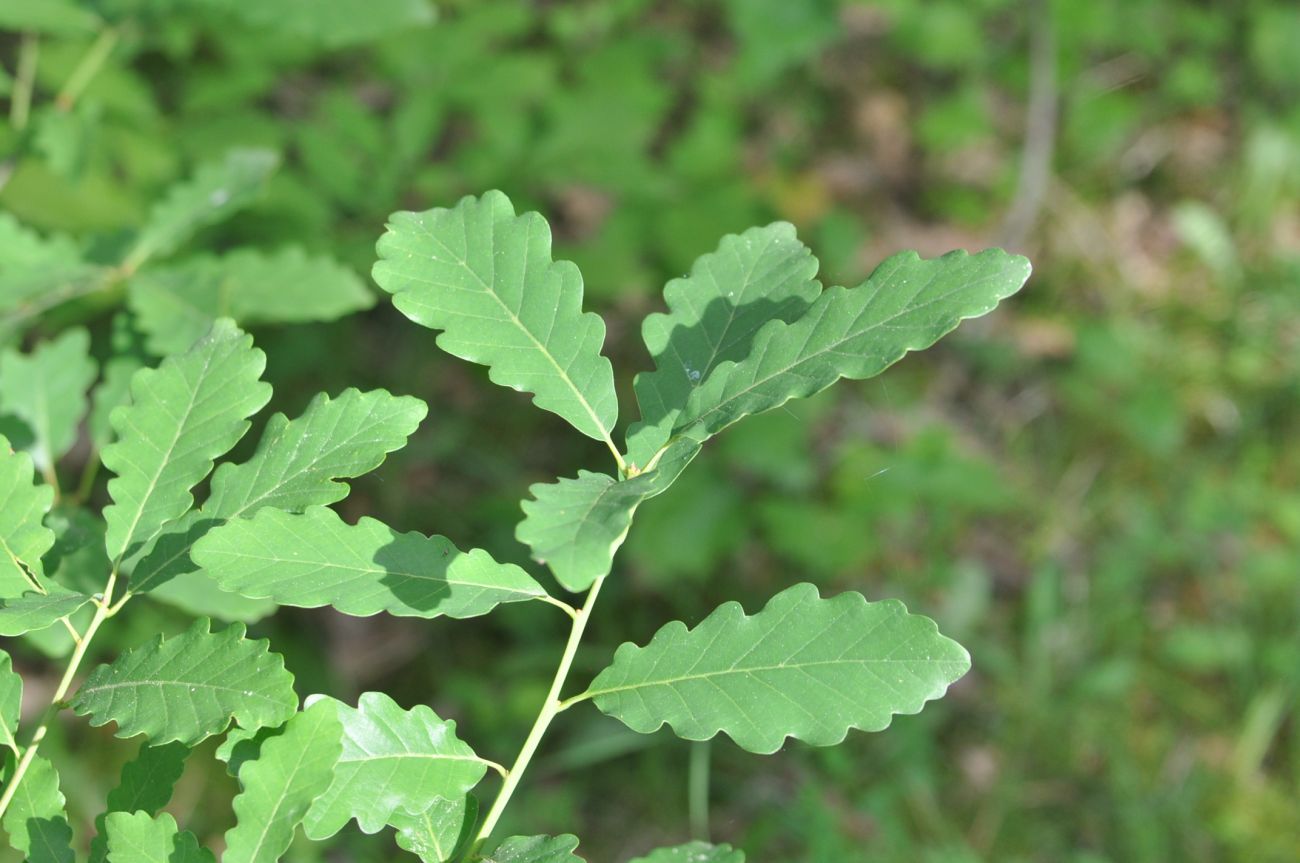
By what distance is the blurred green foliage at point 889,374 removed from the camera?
2.79 m

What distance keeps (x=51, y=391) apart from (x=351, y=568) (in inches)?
29.6

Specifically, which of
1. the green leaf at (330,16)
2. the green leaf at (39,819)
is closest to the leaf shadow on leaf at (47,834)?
the green leaf at (39,819)

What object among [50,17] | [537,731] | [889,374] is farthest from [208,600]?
[889,374]

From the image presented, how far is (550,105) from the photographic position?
9.83 feet

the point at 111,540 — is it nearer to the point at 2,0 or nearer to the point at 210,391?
the point at 210,391

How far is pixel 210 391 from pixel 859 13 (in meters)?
3.82

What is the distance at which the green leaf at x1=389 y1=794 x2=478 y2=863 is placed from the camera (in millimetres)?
967

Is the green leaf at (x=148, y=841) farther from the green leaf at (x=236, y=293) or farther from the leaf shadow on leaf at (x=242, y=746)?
the green leaf at (x=236, y=293)

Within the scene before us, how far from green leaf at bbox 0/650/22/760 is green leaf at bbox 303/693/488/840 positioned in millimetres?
261

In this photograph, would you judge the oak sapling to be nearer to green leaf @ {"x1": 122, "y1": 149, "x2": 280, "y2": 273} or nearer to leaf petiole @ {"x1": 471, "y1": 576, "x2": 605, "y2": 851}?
leaf petiole @ {"x1": 471, "y1": 576, "x2": 605, "y2": 851}

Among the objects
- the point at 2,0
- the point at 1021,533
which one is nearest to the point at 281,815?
the point at 2,0

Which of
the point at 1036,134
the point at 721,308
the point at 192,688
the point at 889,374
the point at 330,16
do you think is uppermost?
the point at 330,16

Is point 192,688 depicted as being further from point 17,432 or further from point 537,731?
point 17,432

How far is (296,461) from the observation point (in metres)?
1.00
